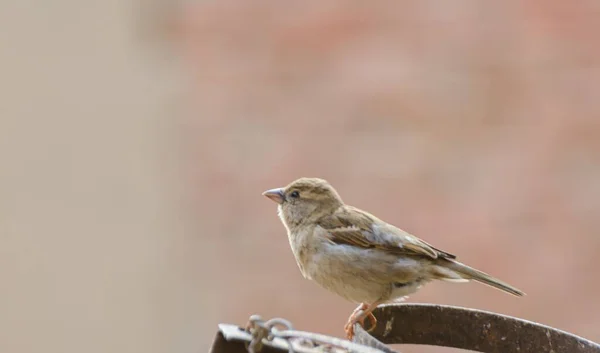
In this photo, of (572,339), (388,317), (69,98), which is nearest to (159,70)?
(69,98)

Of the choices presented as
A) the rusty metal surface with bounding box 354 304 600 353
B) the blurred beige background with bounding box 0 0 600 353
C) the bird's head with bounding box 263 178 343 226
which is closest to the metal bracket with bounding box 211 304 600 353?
the rusty metal surface with bounding box 354 304 600 353

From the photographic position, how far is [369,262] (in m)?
2.10

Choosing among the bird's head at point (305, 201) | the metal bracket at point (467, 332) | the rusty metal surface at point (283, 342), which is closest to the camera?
the rusty metal surface at point (283, 342)

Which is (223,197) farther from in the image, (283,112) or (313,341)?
(313,341)

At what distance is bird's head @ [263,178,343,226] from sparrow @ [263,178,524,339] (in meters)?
0.03

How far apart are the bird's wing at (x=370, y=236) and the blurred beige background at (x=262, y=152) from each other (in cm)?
75

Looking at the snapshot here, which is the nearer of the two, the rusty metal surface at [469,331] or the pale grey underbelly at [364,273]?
the rusty metal surface at [469,331]

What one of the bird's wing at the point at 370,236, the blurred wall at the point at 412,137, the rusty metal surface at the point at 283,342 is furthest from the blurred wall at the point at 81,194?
the rusty metal surface at the point at 283,342

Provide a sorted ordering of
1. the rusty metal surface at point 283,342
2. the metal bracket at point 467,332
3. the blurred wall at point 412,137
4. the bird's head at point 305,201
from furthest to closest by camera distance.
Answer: the blurred wall at point 412,137
the bird's head at point 305,201
the metal bracket at point 467,332
the rusty metal surface at point 283,342

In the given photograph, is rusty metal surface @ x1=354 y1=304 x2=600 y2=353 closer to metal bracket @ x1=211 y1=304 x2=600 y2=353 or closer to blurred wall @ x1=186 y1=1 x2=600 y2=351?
metal bracket @ x1=211 y1=304 x2=600 y2=353

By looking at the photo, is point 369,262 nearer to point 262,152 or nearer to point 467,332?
point 467,332

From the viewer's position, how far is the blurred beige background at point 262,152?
2857mm

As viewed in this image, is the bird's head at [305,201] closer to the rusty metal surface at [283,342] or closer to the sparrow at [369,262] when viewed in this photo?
the sparrow at [369,262]

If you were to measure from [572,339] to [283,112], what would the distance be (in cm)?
174
